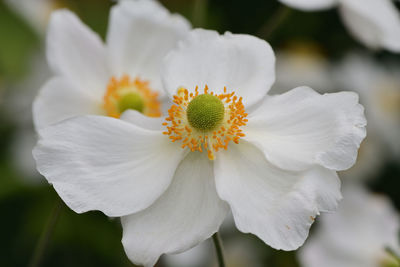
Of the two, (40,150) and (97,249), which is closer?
(40,150)

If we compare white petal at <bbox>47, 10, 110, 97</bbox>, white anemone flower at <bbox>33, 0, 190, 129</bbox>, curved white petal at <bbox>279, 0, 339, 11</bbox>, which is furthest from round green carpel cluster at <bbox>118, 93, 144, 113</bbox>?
curved white petal at <bbox>279, 0, 339, 11</bbox>

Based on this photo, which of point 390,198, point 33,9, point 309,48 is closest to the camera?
point 390,198

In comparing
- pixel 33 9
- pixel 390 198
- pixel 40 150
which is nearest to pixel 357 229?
pixel 390 198

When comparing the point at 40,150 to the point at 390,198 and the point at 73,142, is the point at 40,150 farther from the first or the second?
the point at 390,198

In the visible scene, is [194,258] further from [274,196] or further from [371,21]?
[274,196]

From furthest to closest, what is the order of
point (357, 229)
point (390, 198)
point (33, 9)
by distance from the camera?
point (33, 9), point (390, 198), point (357, 229)

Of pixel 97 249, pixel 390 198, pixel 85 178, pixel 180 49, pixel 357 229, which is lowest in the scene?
pixel 97 249
